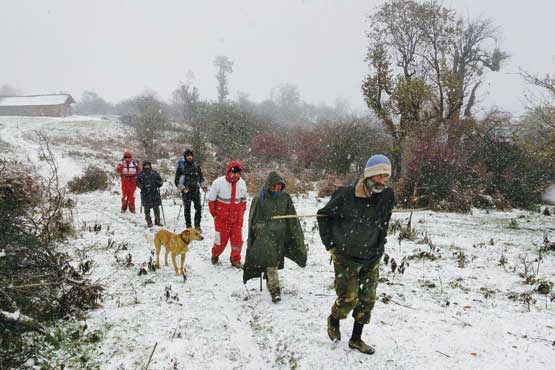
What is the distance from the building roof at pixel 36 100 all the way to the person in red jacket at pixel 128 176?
226 ft

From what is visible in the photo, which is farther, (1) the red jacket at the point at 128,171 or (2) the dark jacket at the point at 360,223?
(1) the red jacket at the point at 128,171

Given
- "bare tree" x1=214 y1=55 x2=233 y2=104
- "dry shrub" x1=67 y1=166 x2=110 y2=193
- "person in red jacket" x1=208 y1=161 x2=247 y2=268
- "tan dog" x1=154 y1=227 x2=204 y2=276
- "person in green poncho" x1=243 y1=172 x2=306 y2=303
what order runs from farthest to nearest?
1. "bare tree" x1=214 y1=55 x2=233 y2=104
2. "dry shrub" x1=67 y1=166 x2=110 y2=193
3. "person in red jacket" x1=208 y1=161 x2=247 y2=268
4. "tan dog" x1=154 y1=227 x2=204 y2=276
5. "person in green poncho" x1=243 y1=172 x2=306 y2=303

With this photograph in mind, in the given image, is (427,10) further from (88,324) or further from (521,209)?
(88,324)

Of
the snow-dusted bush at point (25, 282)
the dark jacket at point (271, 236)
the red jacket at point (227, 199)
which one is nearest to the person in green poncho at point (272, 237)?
the dark jacket at point (271, 236)

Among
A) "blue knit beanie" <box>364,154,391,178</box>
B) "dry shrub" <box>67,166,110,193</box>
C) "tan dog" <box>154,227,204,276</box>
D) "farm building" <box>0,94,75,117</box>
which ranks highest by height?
"farm building" <box>0,94,75,117</box>

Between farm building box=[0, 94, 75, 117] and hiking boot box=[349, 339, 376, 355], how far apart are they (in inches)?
3043

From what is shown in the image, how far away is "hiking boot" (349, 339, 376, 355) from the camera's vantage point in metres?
3.63

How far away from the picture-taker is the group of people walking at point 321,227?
338 cm

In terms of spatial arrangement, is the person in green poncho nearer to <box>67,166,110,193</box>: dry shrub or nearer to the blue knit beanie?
the blue knit beanie

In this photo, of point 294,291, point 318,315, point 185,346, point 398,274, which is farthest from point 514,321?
point 185,346

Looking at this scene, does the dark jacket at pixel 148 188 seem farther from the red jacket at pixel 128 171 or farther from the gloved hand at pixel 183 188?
the red jacket at pixel 128 171

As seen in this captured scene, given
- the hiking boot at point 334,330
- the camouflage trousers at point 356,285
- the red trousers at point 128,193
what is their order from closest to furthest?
1. the camouflage trousers at point 356,285
2. the hiking boot at point 334,330
3. the red trousers at point 128,193

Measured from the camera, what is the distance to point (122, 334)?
13.0 ft

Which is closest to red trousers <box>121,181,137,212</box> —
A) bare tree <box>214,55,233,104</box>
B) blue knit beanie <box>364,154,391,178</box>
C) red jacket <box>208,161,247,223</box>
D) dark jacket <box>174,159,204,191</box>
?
dark jacket <box>174,159,204,191</box>
